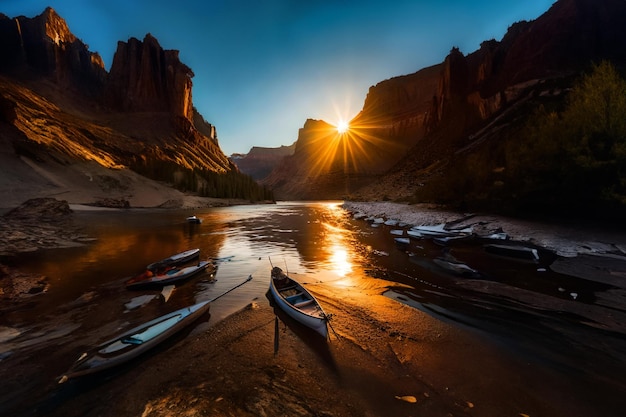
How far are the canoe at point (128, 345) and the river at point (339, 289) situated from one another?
0.69 metres

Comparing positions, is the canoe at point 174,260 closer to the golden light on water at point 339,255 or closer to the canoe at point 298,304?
the canoe at point 298,304

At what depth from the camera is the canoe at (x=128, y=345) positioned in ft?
20.5

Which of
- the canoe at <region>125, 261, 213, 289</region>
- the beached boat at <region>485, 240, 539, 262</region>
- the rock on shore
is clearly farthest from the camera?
the beached boat at <region>485, 240, 539, 262</region>

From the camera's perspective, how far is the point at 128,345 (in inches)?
275

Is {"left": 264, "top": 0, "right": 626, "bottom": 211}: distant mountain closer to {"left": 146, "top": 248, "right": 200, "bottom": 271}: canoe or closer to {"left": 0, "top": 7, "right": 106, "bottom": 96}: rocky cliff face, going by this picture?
{"left": 146, "top": 248, "right": 200, "bottom": 271}: canoe

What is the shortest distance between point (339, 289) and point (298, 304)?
3.87m

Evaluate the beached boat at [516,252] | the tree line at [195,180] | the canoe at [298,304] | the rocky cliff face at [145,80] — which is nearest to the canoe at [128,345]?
the canoe at [298,304]

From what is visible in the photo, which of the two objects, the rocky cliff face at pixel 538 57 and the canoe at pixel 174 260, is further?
the rocky cliff face at pixel 538 57

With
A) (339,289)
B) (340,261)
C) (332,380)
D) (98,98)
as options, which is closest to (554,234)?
(340,261)

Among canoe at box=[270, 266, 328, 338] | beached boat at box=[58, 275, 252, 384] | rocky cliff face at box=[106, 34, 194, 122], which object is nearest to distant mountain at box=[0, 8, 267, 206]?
rocky cliff face at box=[106, 34, 194, 122]

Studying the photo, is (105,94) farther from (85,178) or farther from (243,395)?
(243,395)

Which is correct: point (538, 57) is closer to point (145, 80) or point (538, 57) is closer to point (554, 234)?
point (554, 234)

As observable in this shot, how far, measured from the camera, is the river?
7156 mm

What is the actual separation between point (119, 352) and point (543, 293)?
16.0 metres
